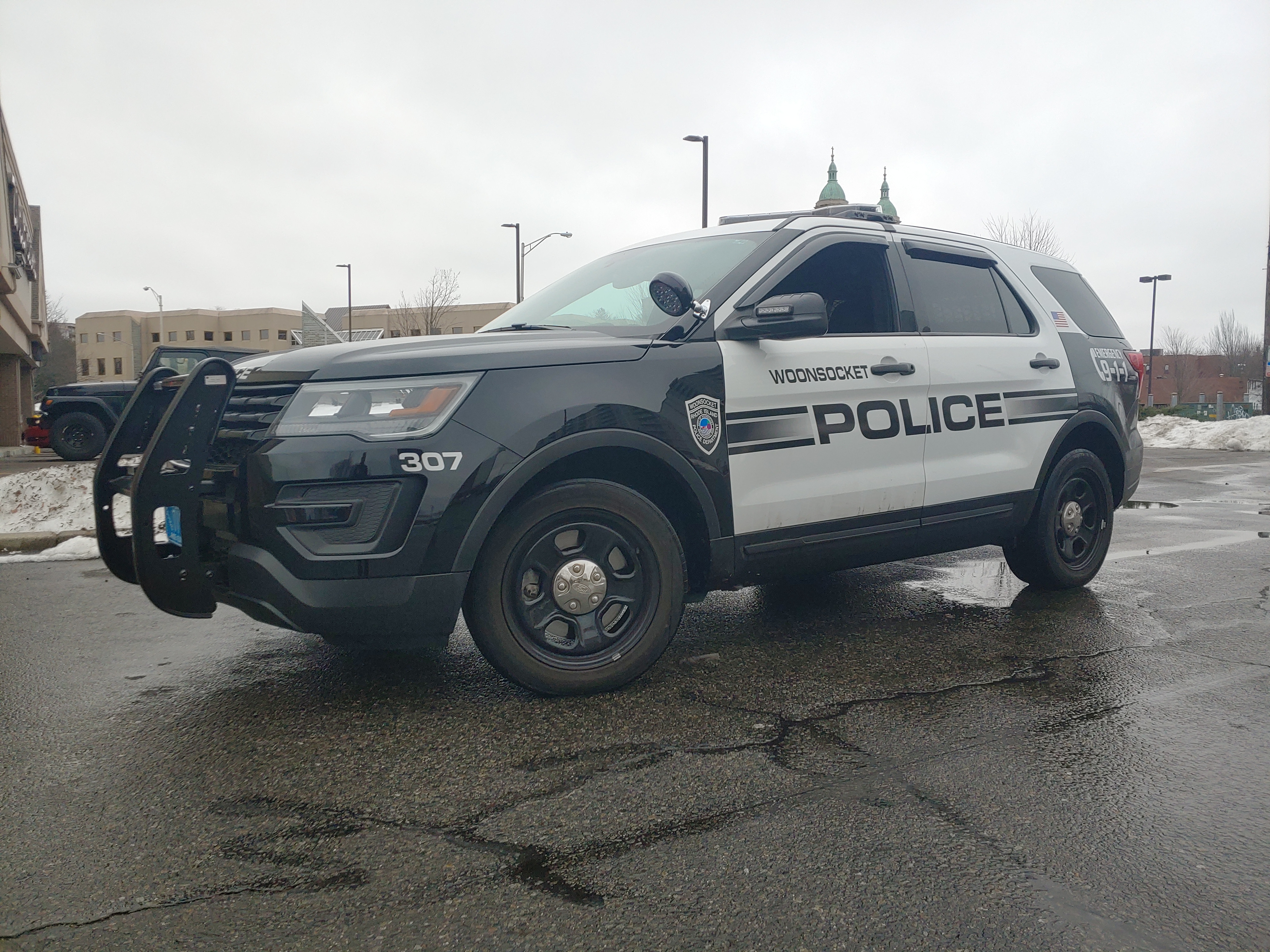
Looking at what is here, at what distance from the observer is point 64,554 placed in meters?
7.38

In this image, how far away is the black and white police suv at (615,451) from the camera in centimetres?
339

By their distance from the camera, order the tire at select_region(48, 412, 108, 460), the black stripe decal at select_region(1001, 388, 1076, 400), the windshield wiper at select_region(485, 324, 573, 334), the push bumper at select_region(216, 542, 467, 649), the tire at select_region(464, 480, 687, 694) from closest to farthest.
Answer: the push bumper at select_region(216, 542, 467, 649) < the tire at select_region(464, 480, 687, 694) < the windshield wiper at select_region(485, 324, 573, 334) < the black stripe decal at select_region(1001, 388, 1076, 400) < the tire at select_region(48, 412, 108, 460)

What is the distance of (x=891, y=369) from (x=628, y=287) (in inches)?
49.5

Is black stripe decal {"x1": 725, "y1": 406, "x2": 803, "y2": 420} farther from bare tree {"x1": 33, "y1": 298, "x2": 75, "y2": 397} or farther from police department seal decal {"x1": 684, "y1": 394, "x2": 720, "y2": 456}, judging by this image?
bare tree {"x1": 33, "y1": 298, "x2": 75, "y2": 397}

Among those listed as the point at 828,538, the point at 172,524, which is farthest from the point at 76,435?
the point at 828,538

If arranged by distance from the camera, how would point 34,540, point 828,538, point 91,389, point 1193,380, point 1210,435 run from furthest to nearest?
point 1193,380
point 1210,435
point 91,389
point 34,540
point 828,538

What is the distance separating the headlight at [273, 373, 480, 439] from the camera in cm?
339

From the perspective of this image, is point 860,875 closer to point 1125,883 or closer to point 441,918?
point 1125,883

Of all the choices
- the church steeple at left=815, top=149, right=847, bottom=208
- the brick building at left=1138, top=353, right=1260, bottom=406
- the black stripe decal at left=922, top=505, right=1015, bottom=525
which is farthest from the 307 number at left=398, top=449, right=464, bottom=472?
the brick building at left=1138, top=353, right=1260, bottom=406

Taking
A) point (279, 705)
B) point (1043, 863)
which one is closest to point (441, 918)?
point (1043, 863)

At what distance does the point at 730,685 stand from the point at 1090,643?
1850 mm

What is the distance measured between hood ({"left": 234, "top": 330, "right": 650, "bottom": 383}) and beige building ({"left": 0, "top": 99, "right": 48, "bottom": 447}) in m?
19.9

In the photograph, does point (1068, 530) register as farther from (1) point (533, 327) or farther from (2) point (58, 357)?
(2) point (58, 357)

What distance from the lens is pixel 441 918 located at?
2.27 m
